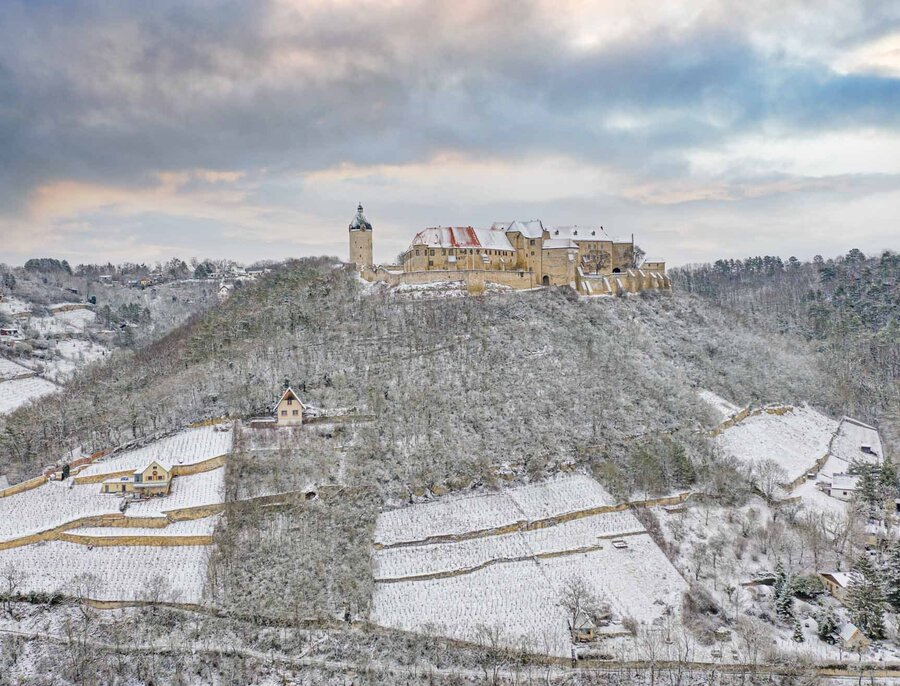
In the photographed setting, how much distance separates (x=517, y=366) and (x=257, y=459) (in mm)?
24594

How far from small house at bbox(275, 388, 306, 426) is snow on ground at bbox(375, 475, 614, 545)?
38.6 ft

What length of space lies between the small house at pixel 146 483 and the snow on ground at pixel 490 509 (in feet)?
48.6

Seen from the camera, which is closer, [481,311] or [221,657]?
[221,657]

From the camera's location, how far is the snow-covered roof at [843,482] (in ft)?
171

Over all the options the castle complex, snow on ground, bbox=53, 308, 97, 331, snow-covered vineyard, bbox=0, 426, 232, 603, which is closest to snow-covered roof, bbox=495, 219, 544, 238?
the castle complex

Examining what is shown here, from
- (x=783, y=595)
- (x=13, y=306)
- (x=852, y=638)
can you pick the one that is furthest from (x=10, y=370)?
(x=852, y=638)

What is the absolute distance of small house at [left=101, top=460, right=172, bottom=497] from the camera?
42.5m

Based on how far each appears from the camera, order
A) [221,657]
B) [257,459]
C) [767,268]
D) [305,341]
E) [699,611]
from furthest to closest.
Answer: [767,268] → [305,341] → [257,459] → [699,611] → [221,657]

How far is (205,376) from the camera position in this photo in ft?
184

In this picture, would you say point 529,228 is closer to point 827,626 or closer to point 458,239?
point 458,239

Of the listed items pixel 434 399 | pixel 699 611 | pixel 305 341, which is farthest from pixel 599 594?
pixel 305 341

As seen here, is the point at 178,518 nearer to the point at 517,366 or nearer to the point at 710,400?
the point at 517,366

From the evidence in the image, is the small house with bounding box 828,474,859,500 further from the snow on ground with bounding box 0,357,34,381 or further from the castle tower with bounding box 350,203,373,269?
the snow on ground with bounding box 0,357,34,381

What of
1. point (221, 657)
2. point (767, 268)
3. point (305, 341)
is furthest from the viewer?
point (767, 268)
